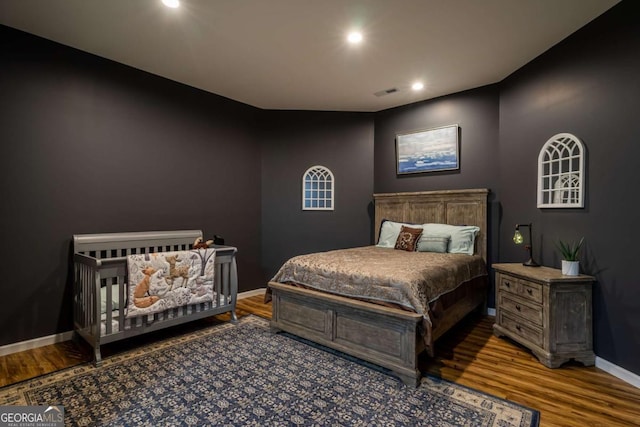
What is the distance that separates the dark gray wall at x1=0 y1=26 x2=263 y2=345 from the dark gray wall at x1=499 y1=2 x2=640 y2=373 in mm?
3920

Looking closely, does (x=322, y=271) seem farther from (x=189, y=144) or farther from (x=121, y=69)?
(x=121, y=69)

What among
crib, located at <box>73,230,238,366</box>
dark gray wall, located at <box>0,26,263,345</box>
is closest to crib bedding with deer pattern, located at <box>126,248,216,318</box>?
crib, located at <box>73,230,238,366</box>

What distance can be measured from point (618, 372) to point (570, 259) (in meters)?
0.87

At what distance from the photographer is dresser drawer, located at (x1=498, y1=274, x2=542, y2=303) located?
2588mm

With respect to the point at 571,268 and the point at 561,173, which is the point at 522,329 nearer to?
the point at 571,268

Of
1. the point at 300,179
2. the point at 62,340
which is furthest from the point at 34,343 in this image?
the point at 300,179

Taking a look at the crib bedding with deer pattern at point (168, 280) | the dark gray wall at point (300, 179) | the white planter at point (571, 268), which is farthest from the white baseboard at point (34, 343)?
the white planter at point (571, 268)

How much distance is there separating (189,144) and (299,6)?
2.33 meters

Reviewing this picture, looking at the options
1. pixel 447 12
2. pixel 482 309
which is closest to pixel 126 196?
pixel 447 12

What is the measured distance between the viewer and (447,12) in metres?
2.47

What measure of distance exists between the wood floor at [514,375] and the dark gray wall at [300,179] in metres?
2.14

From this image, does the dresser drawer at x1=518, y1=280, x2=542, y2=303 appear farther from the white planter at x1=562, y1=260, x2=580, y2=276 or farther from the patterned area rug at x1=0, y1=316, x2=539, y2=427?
the patterned area rug at x1=0, y1=316, x2=539, y2=427

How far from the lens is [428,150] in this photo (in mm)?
4328

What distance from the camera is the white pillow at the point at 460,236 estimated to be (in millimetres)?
3600
